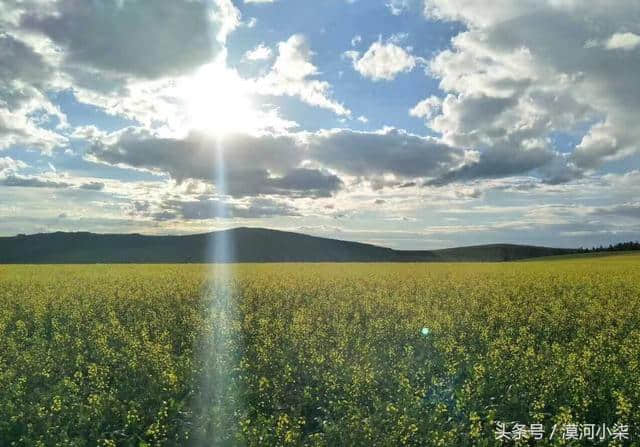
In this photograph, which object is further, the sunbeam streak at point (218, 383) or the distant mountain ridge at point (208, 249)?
the distant mountain ridge at point (208, 249)

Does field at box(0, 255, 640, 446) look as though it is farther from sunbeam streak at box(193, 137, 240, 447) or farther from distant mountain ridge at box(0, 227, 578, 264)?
distant mountain ridge at box(0, 227, 578, 264)

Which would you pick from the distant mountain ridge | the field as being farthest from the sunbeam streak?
the distant mountain ridge

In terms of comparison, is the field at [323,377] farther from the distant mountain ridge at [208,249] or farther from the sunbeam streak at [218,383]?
the distant mountain ridge at [208,249]

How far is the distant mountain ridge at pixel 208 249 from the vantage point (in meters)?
148

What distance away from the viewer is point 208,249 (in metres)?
163

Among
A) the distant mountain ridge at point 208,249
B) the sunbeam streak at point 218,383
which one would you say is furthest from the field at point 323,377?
the distant mountain ridge at point 208,249

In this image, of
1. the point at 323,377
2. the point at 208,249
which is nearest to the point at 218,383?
the point at 323,377

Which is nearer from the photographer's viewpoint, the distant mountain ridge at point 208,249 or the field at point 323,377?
the field at point 323,377

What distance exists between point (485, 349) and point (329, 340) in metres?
4.14

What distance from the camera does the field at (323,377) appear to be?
28.1 feet

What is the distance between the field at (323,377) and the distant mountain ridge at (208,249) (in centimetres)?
12696

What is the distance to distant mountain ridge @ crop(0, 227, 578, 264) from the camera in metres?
148

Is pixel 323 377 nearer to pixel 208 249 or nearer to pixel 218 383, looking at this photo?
pixel 218 383

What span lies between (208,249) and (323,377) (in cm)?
15594
